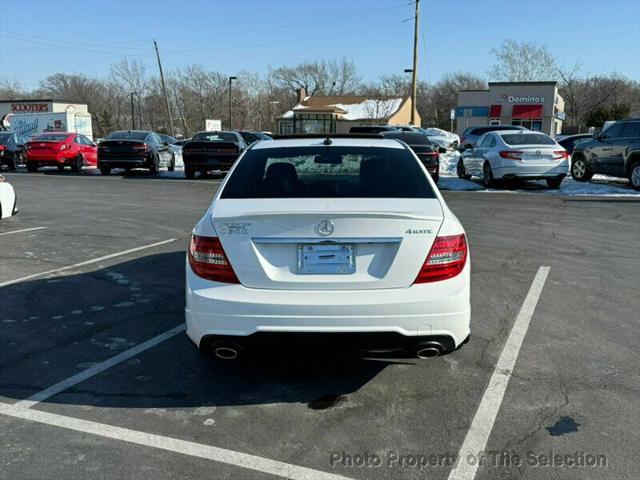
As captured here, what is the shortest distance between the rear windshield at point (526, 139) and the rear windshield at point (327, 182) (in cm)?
1213

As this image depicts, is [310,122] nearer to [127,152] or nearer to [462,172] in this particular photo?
[127,152]

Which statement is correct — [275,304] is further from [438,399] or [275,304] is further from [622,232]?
[622,232]

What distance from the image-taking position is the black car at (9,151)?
2341 cm

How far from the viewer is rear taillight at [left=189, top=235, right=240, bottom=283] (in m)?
3.36

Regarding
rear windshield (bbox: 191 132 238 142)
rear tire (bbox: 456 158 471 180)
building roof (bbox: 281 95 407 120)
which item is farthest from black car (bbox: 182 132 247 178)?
building roof (bbox: 281 95 407 120)

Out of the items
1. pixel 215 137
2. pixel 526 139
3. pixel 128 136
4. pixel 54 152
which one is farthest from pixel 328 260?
pixel 54 152

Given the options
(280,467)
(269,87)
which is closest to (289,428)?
(280,467)

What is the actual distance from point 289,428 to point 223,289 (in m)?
0.88

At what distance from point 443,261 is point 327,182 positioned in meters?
1.20

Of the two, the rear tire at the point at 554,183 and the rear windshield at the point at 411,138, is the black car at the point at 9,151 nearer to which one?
the rear windshield at the point at 411,138

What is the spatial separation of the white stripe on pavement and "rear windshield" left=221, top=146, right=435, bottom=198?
4.76ft

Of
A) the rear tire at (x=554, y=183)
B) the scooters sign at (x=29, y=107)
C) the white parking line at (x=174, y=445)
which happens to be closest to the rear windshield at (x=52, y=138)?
the rear tire at (x=554, y=183)

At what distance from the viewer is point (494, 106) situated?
5366 centimetres

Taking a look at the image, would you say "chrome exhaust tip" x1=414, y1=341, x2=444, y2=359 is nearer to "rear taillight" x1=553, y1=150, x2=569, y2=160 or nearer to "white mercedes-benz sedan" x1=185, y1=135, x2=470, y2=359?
"white mercedes-benz sedan" x1=185, y1=135, x2=470, y2=359
